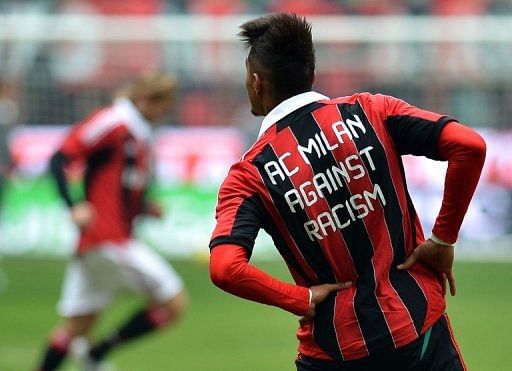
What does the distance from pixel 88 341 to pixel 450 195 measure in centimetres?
458

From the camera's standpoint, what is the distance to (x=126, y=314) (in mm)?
10797

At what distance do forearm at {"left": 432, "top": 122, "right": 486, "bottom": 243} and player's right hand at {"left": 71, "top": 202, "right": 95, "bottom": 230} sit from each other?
395 centimetres

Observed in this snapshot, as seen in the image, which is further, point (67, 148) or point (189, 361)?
point (189, 361)

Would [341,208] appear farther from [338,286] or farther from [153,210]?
[153,210]

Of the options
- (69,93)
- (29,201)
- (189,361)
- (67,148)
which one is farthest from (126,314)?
(69,93)

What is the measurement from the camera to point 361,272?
13.4 ft

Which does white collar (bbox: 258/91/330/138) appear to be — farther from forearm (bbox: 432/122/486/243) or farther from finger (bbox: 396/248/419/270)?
finger (bbox: 396/248/419/270)

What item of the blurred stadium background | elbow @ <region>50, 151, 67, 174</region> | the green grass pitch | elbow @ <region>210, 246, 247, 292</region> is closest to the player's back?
elbow @ <region>210, 246, 247, 292</region>

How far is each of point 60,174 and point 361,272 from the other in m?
4.16

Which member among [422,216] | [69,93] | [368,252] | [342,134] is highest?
[342,134]

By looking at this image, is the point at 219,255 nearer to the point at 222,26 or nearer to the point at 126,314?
the point at 126,314

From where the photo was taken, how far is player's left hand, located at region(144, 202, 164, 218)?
8234mm

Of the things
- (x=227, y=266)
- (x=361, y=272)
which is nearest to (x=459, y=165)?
(x=361, y=272)

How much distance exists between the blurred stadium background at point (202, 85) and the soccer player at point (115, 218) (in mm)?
4836
